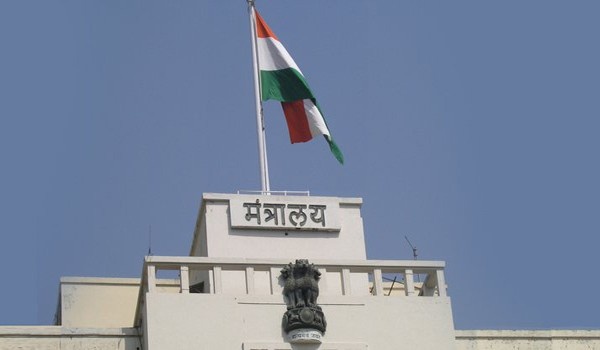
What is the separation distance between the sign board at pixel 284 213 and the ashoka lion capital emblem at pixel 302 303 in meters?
1.97

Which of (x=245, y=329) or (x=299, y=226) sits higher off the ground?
(x=299, y=226)

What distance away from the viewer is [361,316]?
38156 mm

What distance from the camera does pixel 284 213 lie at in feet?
132

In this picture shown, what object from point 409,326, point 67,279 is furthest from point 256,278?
point 67,279

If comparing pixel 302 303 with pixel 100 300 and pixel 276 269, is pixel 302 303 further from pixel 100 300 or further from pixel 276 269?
pixel 100 300

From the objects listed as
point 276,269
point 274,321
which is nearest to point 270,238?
point 276,269

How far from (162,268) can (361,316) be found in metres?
4.69

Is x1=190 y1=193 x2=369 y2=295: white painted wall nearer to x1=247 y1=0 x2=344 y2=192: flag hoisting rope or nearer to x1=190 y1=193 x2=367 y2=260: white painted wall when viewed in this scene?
x1=190 y1=193 x2=367 y2=260: white painted wall

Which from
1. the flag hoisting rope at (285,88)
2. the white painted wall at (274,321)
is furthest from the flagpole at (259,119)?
the white painted wall at (274,321)

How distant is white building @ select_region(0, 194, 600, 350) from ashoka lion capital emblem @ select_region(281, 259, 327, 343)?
0.15 m

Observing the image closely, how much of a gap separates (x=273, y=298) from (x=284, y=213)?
125 inches

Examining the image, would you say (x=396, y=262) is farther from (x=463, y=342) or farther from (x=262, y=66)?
(x=262, y=66)

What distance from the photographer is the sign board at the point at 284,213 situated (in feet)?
132

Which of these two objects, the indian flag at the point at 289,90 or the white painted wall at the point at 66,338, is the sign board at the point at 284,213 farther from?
the white painted wall at the point at 66,338
